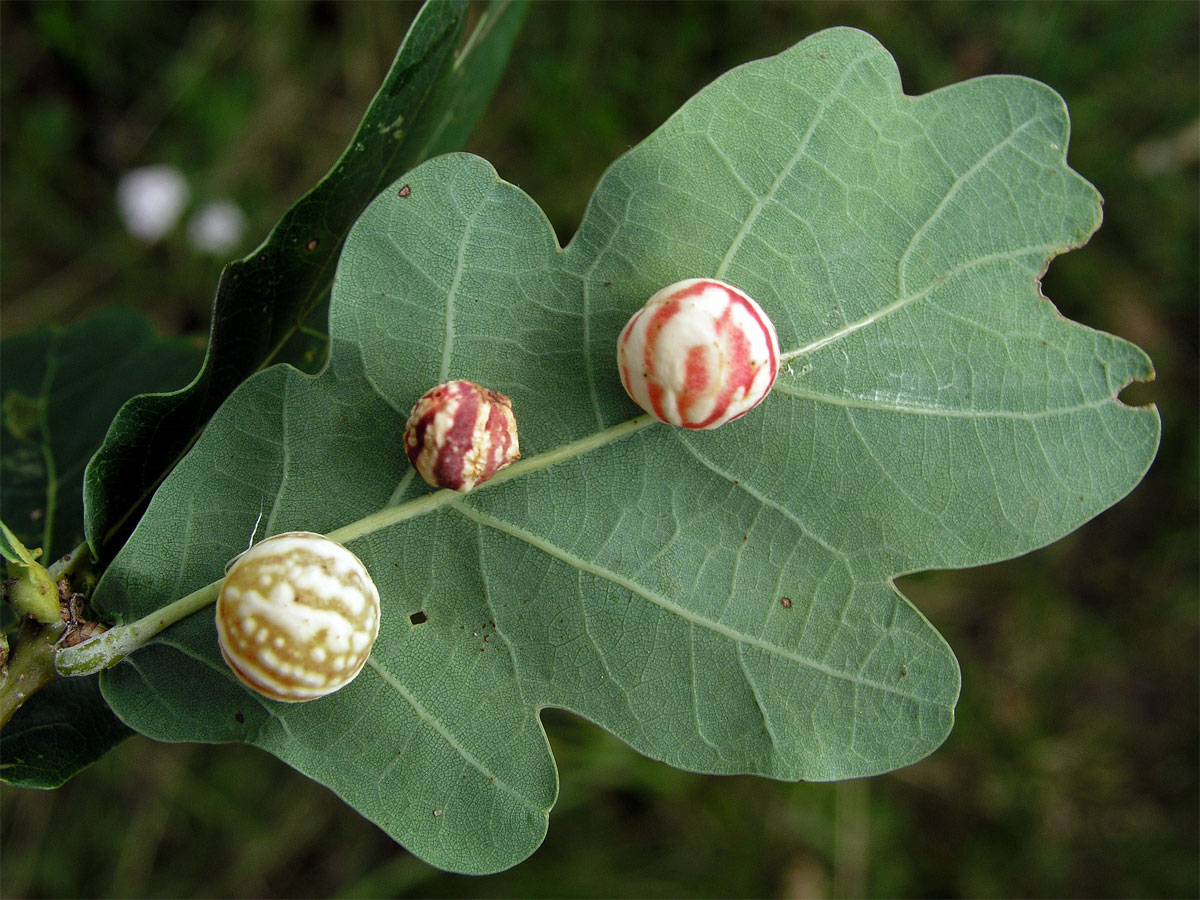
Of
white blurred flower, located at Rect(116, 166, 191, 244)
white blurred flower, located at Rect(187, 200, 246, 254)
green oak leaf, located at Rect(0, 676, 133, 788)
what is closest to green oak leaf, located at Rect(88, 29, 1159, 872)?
green oak leaf, located at Rect(0, 676, 133, 788)

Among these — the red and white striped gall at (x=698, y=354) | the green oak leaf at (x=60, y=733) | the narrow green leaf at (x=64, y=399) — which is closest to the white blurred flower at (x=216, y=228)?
the narrow green leaf at (x=64, y=399)

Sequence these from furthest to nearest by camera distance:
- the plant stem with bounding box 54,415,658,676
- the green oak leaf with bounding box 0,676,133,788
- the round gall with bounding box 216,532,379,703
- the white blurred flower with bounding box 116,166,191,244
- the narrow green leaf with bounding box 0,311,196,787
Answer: the white blurred flower with bounding box 116,166,191,244 < the narrow green leaf with bounding box 0,311,196,787 < the green oak leaf with bounding box 0,676,133,788 < the plant stem with bounding box 54,415,658,676 < the round gall with bounding box 216,532,379,703

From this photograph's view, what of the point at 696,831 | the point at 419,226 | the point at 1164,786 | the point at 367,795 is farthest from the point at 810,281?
the point at 1164,786

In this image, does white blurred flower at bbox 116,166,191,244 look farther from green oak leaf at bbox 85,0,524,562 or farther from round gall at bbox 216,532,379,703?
round gall at bbox 216,532,379,703

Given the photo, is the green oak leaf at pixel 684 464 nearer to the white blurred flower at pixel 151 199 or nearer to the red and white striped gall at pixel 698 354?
the red and white striped gall at pixel 698 354

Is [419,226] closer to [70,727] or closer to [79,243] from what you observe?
[70,727]

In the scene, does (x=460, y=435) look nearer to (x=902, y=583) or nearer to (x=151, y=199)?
(x=902, y=583)

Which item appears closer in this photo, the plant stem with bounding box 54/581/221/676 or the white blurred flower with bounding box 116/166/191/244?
the plant stem with bounding box 54/581/221/676

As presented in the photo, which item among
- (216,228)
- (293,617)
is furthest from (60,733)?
(216,228)
